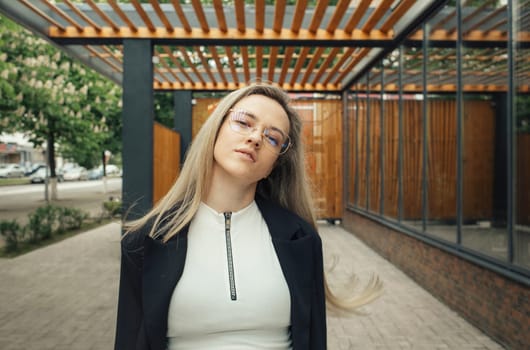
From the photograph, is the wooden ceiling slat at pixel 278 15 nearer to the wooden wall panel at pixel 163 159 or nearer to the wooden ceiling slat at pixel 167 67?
the wooden ceiling slat at pixel 167 67

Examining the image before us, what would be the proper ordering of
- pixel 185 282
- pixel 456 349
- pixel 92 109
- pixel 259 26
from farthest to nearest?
pixel 92 109, pixel 259 26, pixel 456 349, pixel 185 282

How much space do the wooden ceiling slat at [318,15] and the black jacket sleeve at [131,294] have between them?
531 centimetres

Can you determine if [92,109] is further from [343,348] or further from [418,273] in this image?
[343,348]

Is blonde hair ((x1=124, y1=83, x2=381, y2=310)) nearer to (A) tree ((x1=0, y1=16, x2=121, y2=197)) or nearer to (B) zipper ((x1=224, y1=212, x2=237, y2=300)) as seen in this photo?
(B) zipper ((x1=224, y1=212, x2=237, y2=300))

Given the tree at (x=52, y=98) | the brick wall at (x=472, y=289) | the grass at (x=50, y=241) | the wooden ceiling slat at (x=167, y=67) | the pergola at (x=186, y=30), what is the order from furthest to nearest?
the tree at (x=52, y=98), the grass at (x=50, y=241), the wooden ceiling slat at (x=167, y=67), the pergola at (x=186, y=30), the brick wall at (x=472, y=289)

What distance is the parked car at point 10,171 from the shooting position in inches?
395

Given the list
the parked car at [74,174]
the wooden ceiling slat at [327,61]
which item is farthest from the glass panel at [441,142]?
→ the parked car at [74,174]

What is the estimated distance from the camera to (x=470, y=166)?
619 centimetres

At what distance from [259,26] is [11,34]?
10.0m

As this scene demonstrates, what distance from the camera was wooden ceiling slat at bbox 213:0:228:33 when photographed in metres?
6.51

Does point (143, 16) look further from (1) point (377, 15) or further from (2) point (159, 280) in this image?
(2) point (159, 280)

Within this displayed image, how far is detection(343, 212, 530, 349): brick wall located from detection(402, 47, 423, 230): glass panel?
479 millimetres

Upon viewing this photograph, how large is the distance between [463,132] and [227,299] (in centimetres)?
540

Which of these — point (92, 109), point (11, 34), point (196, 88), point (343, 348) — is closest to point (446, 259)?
point (343, 348)
